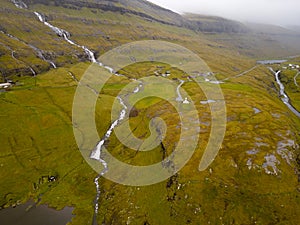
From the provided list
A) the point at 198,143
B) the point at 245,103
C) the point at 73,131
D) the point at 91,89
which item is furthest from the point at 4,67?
the point at 245,103

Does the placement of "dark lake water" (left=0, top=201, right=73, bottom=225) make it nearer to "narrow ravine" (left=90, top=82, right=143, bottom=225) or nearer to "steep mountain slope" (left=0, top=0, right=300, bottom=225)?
"steep mountain slope" (left=0, top=0, right=300, bottom=225)

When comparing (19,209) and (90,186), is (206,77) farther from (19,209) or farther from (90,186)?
(19,209)

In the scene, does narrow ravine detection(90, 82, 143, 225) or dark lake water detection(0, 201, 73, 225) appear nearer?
dark lake water detection(0, 201, 73, 225)

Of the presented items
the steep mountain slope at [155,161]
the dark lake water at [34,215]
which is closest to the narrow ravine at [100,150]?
the steep mountain slope at [155,161]

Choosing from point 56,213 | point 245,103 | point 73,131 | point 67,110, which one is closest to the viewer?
point 56,213

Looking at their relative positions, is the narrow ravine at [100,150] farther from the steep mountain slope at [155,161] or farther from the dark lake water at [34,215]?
the dark lake water at [34,215]

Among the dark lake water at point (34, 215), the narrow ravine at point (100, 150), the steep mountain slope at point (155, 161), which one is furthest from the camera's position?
the narrow ravine at point (100, 150)

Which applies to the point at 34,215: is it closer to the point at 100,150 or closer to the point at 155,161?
the point at 100,150

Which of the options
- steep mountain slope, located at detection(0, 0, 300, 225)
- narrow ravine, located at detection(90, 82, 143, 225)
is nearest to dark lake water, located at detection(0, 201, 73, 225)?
steep mountain slope, located at detection(0, 0, 300, 225)
